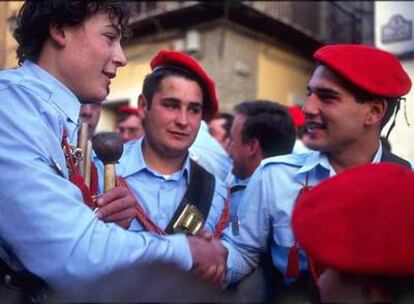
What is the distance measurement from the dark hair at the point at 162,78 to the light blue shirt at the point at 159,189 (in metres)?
0.33

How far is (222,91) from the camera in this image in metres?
9.45

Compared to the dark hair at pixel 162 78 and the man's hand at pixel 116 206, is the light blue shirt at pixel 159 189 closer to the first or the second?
the dark hair at pixel 162 78

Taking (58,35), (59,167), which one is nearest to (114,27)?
(58,35)

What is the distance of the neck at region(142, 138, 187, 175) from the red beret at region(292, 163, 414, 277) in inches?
63.7

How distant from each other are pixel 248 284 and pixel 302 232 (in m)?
1.04

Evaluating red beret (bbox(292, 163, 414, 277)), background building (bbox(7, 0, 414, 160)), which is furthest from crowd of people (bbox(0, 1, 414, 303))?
background building (bbox(7, 0, 414, 160))

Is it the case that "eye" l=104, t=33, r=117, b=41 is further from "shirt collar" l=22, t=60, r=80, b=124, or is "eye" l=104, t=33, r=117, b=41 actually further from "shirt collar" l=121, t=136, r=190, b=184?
"shirt collar" l=121, t=136, r=190, b=184

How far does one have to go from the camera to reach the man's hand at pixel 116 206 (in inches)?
77.4

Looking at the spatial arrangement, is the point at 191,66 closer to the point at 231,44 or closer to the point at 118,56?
the point at 118,56

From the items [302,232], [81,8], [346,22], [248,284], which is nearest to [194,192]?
[248,284]

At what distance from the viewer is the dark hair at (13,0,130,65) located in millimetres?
2053

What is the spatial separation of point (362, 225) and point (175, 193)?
1.67 m

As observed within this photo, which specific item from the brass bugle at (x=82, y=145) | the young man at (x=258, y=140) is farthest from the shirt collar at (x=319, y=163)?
the young man at (x=258, y=140)

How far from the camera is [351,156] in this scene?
98.1 inches
